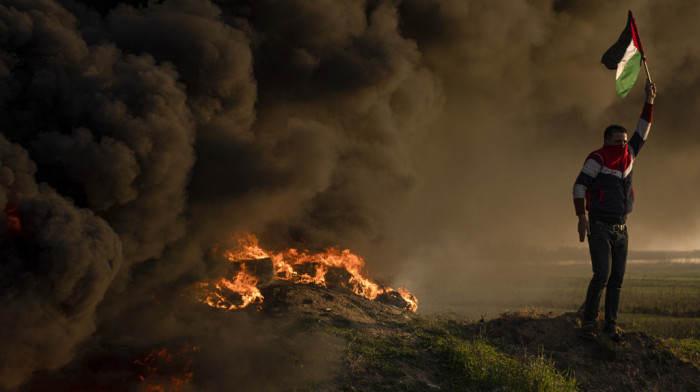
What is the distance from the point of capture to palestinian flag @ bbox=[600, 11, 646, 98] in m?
9.04

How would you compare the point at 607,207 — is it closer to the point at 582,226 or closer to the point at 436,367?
the point at 582,226

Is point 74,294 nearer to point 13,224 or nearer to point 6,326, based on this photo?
point 6,326

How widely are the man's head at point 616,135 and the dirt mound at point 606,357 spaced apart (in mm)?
4049

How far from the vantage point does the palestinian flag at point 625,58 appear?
29.7 ft

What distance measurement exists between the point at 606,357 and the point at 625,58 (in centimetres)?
628

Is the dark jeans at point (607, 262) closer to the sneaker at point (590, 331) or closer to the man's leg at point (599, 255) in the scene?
the man's leg at point (599, 255)

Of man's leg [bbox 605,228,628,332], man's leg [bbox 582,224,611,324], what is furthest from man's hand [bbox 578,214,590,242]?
man's leg [bbox 605,228,628,332]

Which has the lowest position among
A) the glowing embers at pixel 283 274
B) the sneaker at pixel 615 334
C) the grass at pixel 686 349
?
the grass at pixel 686 349

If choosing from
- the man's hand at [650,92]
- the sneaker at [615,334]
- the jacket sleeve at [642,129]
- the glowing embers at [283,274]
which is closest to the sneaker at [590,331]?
the sneaker at [615,334]

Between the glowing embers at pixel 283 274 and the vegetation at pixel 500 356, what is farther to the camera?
the glowing embers at pixel 283 274

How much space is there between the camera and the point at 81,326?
6645 mm

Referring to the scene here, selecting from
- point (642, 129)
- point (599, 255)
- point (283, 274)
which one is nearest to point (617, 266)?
point (599, 255)

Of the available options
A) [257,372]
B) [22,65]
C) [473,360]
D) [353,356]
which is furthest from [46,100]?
[473,360]

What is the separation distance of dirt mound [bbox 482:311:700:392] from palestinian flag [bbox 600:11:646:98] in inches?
208
